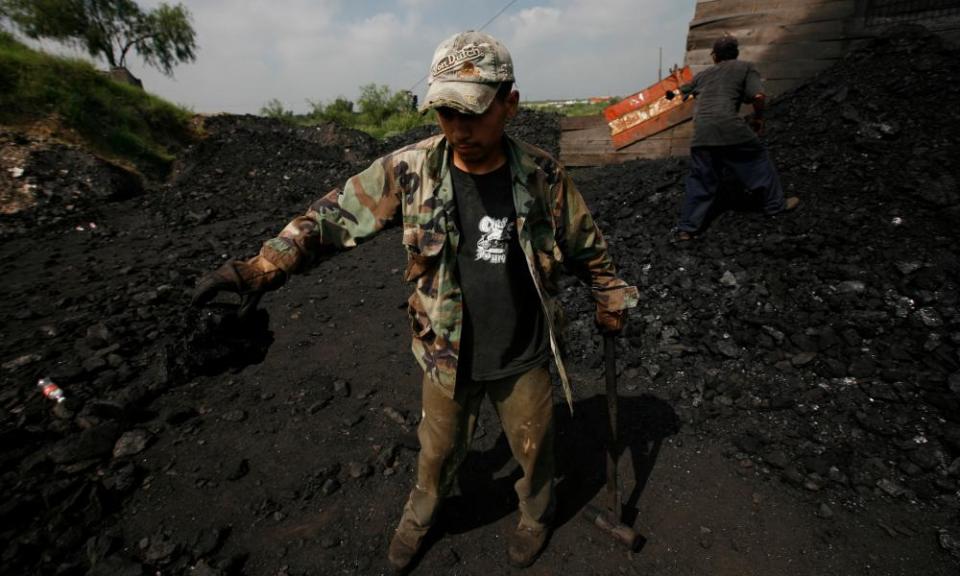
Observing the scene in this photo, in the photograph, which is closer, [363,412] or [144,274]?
[363,412]

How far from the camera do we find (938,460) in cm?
274

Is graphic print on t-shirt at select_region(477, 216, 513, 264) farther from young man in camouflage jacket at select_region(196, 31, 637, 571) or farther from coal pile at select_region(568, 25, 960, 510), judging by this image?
coal pile at select_region(568, 25, 960, 510)

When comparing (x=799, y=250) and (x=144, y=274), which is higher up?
(x=144, y=274)

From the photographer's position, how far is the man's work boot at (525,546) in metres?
2.41

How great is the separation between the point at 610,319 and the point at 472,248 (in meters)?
0.82

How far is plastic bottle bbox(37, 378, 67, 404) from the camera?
3.69m

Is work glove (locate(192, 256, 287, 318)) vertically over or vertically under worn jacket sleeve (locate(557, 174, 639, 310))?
over

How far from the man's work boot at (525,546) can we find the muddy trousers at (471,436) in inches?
1.7

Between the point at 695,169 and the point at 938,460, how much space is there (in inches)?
137

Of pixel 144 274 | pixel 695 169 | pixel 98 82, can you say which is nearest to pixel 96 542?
pixel 144 274

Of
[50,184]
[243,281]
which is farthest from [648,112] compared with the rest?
[50,184]

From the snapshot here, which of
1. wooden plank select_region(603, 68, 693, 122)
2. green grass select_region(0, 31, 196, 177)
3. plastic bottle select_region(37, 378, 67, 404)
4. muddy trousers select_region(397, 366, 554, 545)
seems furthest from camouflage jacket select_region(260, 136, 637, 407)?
green grass select_region(0, 31, 196, 177)

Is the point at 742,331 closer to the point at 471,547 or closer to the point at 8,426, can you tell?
the point at 471,547

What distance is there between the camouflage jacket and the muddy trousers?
16 cm
